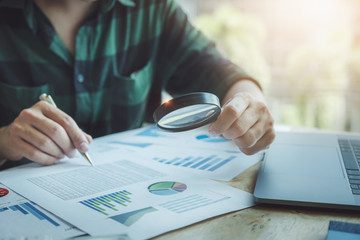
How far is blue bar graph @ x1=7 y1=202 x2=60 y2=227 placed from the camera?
0.56 meters

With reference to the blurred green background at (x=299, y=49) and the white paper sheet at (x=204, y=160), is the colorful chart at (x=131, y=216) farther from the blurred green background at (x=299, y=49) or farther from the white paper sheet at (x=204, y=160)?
the blurred green background at (x=299, y=49)

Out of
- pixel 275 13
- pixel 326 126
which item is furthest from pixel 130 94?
pixel 326 126

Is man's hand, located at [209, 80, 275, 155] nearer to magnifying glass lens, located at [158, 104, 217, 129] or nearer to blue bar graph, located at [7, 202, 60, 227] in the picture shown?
magnifying glass lens, located at [158, 104, 217, 129]

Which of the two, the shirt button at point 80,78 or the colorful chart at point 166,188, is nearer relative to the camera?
the colorful chart at point 166,188

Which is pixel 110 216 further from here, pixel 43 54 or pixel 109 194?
pixel 43 54

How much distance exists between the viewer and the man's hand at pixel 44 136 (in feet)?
2.61

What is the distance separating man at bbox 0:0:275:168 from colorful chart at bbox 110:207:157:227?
450 millimetres

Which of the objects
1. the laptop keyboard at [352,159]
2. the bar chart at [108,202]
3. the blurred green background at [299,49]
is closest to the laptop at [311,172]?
the laptop keyboard at [352,159]

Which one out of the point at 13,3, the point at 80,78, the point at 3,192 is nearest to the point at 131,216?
the point at 3,192

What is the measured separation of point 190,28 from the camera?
4.46 ft

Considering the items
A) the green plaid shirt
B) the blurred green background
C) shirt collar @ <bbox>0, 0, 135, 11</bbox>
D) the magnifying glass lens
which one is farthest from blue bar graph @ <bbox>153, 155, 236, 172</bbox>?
the blurred green background

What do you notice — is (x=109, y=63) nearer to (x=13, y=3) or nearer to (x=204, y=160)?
(x=13, y=3)

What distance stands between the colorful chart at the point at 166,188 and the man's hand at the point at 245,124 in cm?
13

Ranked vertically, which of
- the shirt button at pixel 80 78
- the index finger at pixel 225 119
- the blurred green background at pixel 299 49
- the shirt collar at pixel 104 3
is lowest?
the blurred green background at pixel 299 49
